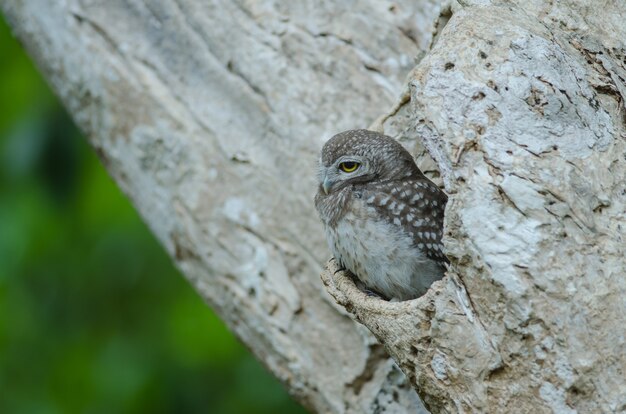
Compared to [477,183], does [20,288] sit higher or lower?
lower

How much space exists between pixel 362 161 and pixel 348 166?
0.29 ft

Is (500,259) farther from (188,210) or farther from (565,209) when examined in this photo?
(188,210)

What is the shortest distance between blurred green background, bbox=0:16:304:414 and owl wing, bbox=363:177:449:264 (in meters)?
2.49

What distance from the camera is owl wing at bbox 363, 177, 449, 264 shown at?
12.3ft

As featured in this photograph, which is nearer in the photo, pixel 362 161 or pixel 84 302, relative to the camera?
pixel 362 161

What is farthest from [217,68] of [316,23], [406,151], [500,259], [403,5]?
[500,259]

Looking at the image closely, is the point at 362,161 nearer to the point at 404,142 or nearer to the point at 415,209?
the point at 404,142

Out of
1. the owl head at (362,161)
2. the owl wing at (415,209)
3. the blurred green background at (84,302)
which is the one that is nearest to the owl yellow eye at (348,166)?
the owl head at (362,161)

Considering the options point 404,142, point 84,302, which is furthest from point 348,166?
point 84,302

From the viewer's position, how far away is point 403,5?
480 cm

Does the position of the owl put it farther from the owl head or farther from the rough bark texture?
the rough bark texture

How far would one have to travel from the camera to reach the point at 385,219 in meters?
3.80

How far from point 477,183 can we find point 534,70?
1.72ft

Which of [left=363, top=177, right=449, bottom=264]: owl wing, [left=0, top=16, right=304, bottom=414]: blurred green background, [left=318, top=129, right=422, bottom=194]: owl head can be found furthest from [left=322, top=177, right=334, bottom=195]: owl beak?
[left=0, top=16, right=304, bottom=414]: blurred green background
